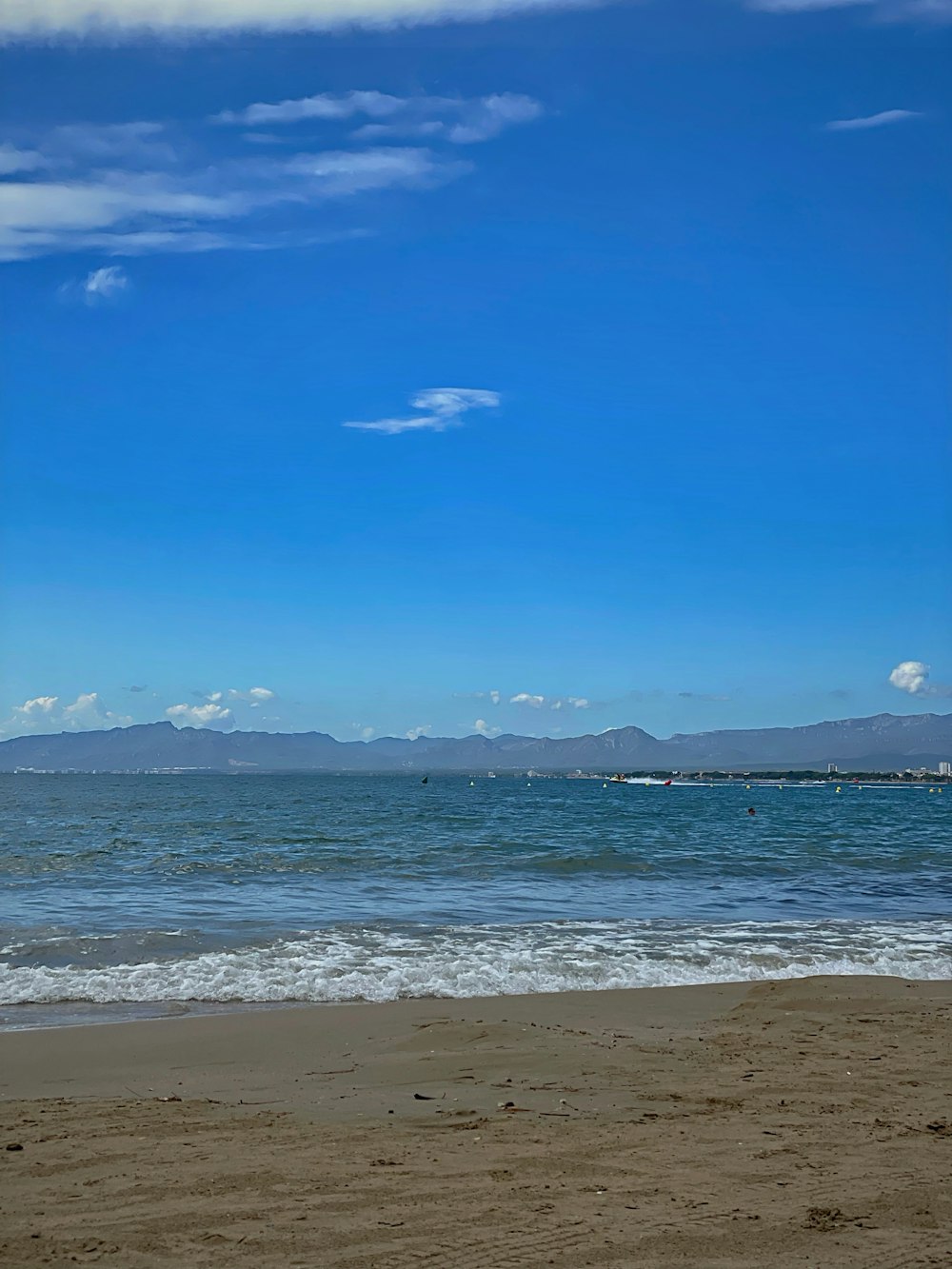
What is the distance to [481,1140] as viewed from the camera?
6.20 meters

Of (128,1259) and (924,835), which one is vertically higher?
(128,1259)

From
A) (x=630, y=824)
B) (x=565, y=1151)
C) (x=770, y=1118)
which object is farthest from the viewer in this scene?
(x=630, y=824)

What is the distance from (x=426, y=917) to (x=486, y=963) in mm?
4273

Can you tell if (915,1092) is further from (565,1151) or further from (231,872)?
(231,872)

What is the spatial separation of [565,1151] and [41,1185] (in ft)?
9.86

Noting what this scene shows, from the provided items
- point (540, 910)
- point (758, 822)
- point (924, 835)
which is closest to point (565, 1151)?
point (540, 910)

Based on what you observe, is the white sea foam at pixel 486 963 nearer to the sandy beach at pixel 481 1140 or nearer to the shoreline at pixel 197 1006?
the shoreline at pixel 197 1006

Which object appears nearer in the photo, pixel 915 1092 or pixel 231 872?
pixel 915 1092

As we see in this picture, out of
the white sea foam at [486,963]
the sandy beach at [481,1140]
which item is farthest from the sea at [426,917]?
the sandy beach at [481,1140]

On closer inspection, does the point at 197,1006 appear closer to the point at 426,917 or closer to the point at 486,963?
the point at 486,963

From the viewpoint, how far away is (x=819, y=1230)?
4828 millimetres

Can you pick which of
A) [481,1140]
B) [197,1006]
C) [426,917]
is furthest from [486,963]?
[481,1140]

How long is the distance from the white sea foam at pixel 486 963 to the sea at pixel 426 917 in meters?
0.04

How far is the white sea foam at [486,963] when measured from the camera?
448 inches
